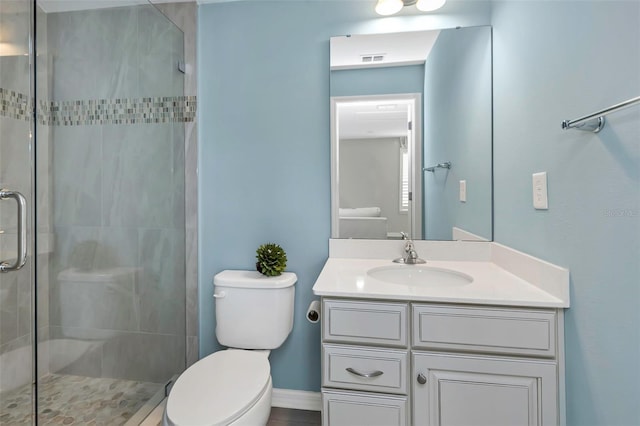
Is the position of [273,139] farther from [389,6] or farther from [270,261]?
[389,6]

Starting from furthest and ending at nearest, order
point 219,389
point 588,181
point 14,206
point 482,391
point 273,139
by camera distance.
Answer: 1. point 273,139
2. point 14,206
3. point 219,389
4. point 482,391
5. point 588,181

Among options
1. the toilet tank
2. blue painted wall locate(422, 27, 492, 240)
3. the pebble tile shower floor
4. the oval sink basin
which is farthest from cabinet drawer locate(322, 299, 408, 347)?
the pebble tile shower floor

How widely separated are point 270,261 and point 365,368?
0.70 meters

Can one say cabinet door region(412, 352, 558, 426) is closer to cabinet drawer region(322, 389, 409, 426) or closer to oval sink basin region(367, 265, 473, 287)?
cabinet drawer region(322, 389, 409, 426)

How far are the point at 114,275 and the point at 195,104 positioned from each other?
101 cm

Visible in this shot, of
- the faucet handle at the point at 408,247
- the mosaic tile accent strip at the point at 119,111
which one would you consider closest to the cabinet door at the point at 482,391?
the faucet handle at the point at 408,247

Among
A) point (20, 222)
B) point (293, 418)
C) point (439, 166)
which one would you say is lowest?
point (293, 418)

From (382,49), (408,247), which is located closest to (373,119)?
(382,49)

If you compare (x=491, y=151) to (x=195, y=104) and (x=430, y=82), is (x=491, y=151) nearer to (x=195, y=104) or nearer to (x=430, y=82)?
(x=430, y=82)

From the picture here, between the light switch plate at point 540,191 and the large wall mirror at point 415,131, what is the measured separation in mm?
391

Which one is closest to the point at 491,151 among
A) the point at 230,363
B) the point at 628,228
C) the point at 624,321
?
the point at 628,228

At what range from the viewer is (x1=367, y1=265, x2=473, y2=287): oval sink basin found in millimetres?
1464

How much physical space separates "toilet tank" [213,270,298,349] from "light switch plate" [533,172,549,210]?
1112mm

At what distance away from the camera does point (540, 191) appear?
3.72ft
